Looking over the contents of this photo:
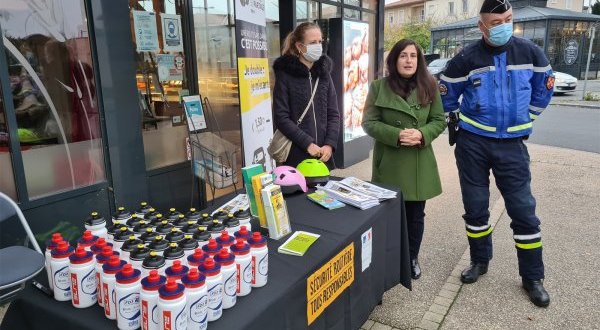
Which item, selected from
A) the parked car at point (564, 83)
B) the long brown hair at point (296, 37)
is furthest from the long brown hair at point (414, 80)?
the parked car at point (564, 83)

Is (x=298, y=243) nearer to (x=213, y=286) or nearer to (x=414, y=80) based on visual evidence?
(x=213, y=286)

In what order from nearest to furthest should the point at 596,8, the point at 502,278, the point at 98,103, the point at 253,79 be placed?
1. the point at 502,278
2. the point at 98,103
3. the point at 253,79
4. the point at 596,8

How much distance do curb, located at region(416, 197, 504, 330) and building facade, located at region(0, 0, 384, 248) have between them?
→ 2301 millimetres

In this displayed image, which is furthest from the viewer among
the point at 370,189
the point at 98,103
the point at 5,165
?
the point at 98,103

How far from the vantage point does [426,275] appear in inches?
132

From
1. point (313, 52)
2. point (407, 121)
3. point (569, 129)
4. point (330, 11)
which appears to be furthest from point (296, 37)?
point (569, 129)

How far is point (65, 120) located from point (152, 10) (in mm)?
1225

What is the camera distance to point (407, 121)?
2.93 meters

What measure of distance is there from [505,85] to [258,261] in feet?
6.84

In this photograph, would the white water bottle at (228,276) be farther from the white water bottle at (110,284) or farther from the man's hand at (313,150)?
the man's hand at (313,150)

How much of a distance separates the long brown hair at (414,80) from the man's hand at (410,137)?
22 centimetres

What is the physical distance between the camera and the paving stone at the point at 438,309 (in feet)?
9.34

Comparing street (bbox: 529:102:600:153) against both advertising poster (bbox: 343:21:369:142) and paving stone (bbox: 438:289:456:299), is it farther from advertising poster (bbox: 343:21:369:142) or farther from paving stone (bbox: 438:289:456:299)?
paving stone (bbox: 438:289:456:299)

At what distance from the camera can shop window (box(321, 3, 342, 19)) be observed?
Result: 6277mm
